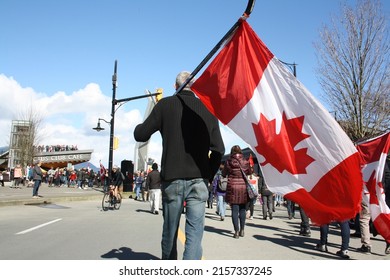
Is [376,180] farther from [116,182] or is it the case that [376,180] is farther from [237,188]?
[116,182]

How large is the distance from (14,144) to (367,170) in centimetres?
6092

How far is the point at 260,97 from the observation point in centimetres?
408

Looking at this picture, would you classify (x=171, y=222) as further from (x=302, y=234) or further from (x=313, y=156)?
(x=302, y=234)

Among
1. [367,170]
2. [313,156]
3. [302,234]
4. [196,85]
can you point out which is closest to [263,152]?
[313,156]

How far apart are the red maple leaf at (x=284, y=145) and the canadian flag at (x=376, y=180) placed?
3.35m

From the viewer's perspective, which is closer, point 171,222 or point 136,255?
point 171,222

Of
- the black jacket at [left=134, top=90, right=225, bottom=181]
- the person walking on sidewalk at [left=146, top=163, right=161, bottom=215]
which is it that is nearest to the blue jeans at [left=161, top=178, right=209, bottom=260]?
the black jacket at [left=134, top=90, right=225, bottom=181]

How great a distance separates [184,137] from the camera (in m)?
3.63

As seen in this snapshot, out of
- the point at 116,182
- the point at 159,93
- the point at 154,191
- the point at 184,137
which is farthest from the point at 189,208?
the point at 159,93

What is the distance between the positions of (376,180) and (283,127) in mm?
3620

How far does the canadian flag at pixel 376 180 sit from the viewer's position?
20.7 feet

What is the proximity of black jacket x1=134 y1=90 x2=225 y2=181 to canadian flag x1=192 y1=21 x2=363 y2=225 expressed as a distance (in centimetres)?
36

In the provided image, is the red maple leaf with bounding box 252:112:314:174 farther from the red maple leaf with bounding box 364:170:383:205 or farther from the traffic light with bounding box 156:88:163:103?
the traffic light with bounding box 156:88:163:103

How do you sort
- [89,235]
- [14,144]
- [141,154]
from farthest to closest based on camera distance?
[14,144] < [141,154] < [89,235]
